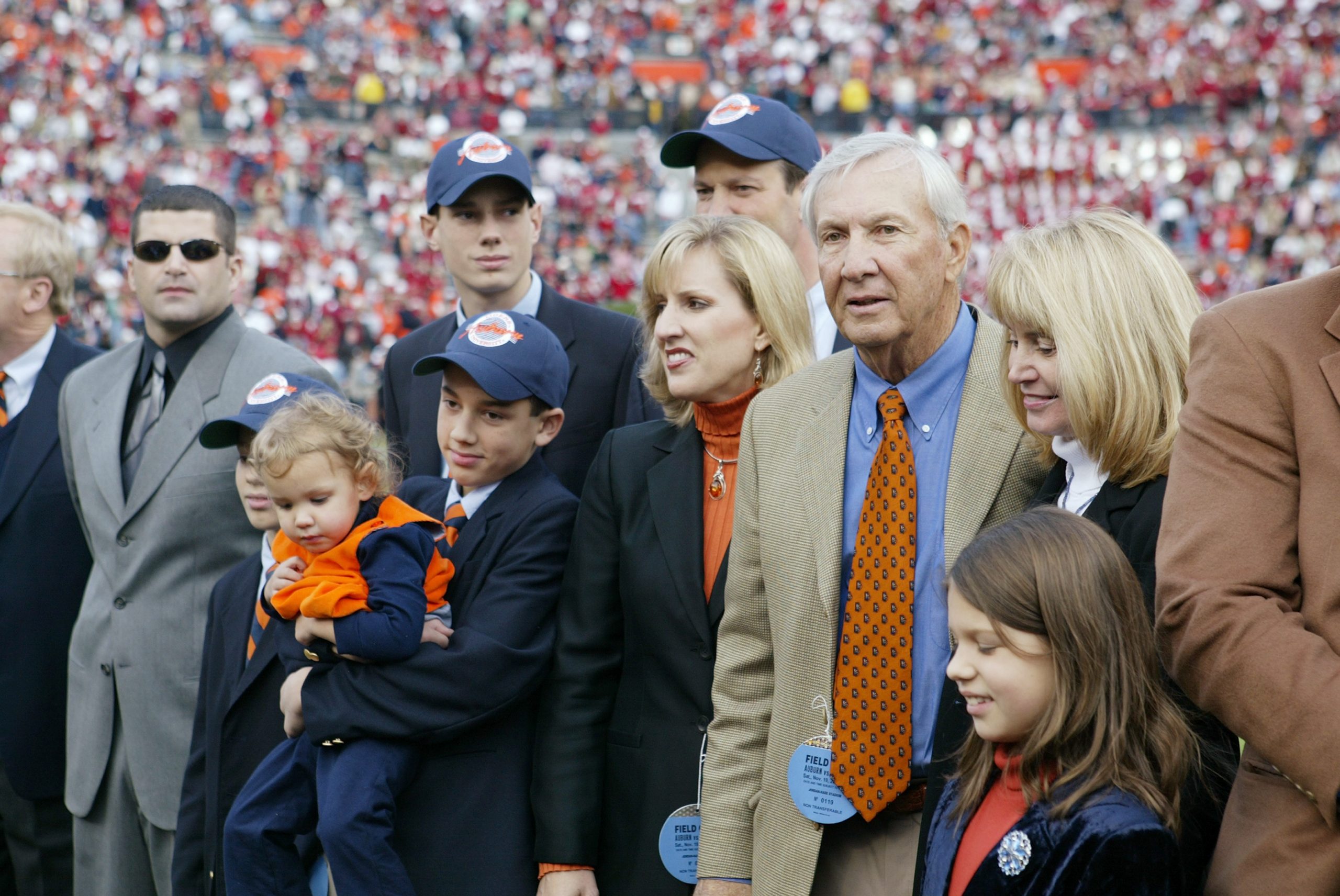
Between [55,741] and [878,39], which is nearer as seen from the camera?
[55,741]

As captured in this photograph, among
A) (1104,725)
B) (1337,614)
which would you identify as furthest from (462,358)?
(1337,614)

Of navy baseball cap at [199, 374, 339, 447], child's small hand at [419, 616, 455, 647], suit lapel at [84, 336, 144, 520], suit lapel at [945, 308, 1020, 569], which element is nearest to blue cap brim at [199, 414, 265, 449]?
navy baseball cap at [199, 374, 339, 447]

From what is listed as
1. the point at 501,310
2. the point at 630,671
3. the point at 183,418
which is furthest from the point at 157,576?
the point at 630,671

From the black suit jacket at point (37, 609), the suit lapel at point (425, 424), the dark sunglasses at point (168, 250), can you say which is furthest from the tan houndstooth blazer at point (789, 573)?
the black suit jacket at point (37, 609)

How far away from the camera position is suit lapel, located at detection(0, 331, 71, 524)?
4.46 m

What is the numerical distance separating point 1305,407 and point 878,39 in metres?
30.1

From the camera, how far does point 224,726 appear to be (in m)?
3.39

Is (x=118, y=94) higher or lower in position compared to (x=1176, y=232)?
higher

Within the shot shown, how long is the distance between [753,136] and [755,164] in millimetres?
79

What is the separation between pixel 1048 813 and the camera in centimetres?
202

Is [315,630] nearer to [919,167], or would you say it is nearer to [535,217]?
[919,167]

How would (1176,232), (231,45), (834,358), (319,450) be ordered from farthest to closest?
(231,45)
(1176,232)
(319,450)
(834,358)

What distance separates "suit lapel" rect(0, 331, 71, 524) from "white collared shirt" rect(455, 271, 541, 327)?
4.84ft

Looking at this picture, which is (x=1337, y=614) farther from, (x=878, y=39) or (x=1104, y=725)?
(x=878, y=39)
